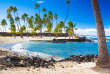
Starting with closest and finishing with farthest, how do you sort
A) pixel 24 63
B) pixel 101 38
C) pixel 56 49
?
pixel 101 38
pixel 24 63
pixel 56 49

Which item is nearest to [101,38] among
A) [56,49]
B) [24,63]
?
[24,63]

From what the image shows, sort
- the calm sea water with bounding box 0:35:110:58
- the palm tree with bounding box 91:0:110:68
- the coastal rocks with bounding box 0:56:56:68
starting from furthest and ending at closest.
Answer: the calm sea water with bounding box 0:35:110:58
the coastal rocks with bounding box 0:56:56:68
the palm tree with bounding box 91:0:110:68

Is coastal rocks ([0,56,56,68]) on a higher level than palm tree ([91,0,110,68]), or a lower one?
lower

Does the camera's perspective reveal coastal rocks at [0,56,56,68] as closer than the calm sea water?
Yes

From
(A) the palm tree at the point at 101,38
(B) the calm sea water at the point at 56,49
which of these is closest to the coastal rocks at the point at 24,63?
(A) the palm tree at the point at 101,38

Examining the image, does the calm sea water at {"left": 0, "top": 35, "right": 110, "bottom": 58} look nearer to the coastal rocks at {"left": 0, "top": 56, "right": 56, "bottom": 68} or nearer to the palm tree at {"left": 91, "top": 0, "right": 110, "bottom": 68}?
the coastal rocks at {"left": 0, "top": 56, "right": 56, "bottom": 68}

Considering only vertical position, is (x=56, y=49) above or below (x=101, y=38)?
below

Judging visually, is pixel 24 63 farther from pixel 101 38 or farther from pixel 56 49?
pixel 56 49

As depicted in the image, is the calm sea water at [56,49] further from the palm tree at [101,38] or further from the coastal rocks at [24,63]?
the palm tree at [101,38]

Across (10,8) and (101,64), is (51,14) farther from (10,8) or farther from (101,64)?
(101,64)

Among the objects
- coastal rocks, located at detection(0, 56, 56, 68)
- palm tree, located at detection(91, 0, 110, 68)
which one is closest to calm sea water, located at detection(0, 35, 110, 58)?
coastal rocks, located at detection(0, 56, 56, 68)

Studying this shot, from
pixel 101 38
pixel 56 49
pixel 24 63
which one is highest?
pixel 101 38

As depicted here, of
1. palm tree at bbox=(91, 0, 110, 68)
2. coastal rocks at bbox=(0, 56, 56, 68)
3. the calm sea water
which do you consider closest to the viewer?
palm tree at bbox=(91, 0, 110, 68)

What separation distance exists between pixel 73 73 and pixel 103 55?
203 cm
